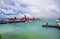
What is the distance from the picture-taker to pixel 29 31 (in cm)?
209

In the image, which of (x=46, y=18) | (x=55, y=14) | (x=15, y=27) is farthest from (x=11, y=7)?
(x=55, y=14)

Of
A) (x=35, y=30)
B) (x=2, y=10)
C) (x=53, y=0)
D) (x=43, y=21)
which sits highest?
(x=53, y=0)

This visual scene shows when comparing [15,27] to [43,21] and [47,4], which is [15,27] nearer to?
[43,21]

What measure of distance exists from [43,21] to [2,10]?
79cm

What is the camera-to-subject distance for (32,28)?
210 centimetres

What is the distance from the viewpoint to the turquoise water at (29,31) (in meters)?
2.04

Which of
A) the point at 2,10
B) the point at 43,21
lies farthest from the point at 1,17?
the point at 43,21

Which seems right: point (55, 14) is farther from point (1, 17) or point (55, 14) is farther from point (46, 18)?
point (1, 17)

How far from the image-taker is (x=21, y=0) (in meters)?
2.14

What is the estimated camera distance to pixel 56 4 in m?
2.07

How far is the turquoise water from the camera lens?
204 cm

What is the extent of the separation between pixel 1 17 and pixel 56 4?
104 cm

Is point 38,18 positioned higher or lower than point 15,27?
higher

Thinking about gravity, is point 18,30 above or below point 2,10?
below
